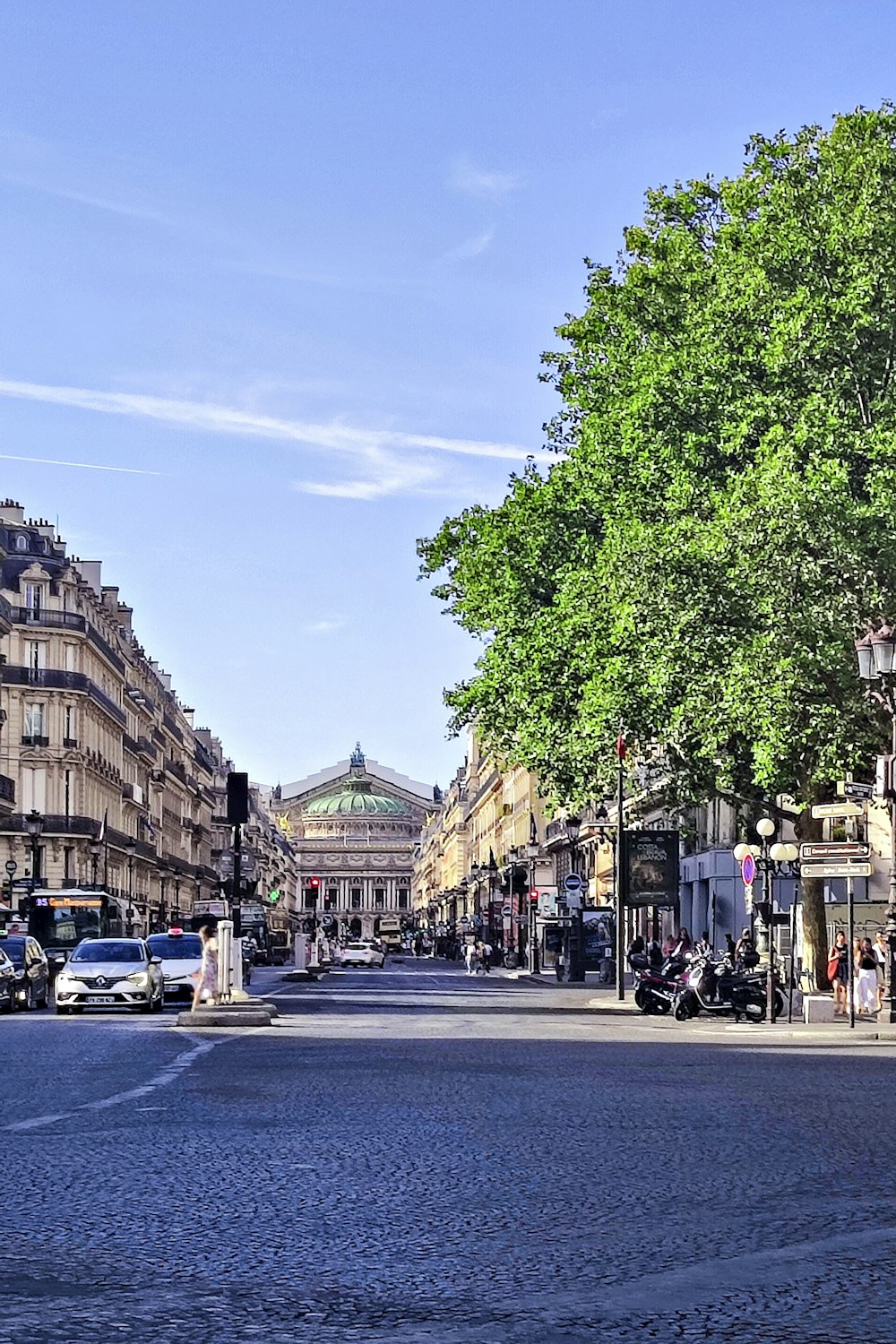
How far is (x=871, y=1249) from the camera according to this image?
29.5 feet

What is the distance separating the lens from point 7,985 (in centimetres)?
3809

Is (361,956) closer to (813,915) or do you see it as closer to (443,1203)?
(813,915)

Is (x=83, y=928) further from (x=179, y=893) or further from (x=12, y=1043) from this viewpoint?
(x=179, y=893)

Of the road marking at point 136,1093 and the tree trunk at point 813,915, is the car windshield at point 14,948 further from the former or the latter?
the road marking at point 136,1093

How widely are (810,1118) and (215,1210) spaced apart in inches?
269

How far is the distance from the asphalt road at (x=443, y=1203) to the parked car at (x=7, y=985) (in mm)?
16529

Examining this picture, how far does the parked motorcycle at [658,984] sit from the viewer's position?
38.6 metres

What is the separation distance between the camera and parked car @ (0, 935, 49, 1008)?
3975cm

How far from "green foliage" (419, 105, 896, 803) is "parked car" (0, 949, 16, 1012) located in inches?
454

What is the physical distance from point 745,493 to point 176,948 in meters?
15.8

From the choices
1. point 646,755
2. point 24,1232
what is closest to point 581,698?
point 646,755

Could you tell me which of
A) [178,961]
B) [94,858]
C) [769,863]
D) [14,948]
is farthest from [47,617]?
[769,863]

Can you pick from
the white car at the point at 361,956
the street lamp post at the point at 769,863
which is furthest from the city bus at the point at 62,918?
the white car at the point at 361,956

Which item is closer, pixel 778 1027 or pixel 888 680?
pixel 888 680
